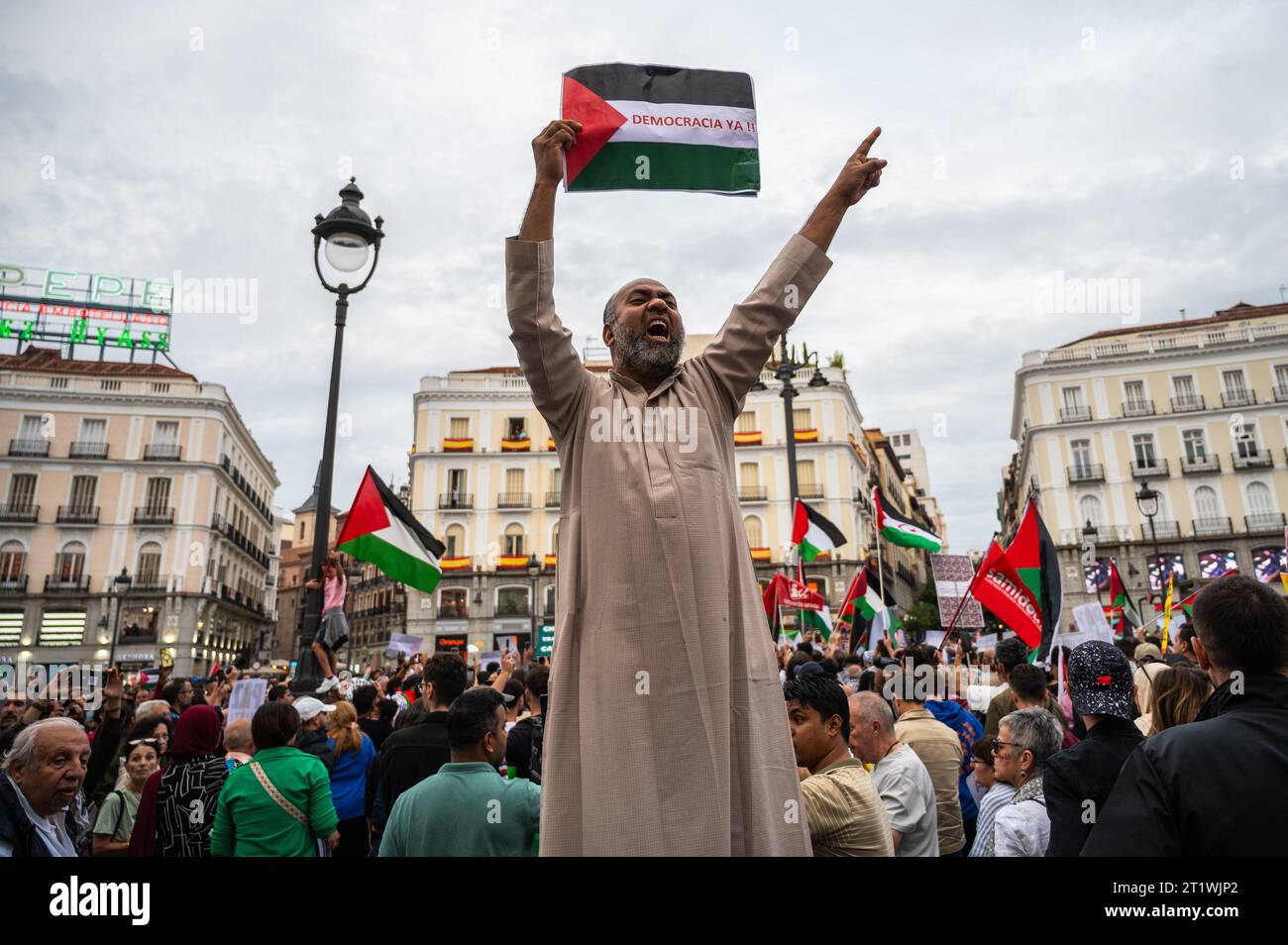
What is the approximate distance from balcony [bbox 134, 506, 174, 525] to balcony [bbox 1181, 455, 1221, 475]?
53.3 metres

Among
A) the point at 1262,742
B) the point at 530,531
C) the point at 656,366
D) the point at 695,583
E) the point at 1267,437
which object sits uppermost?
the point at 1267,437

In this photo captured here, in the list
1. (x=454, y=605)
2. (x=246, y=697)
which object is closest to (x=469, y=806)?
(x=246, y=697)

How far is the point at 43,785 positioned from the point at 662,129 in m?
3.55

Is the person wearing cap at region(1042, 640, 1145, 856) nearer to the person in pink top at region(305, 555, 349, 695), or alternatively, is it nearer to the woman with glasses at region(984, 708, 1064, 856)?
the woman with glasses at region(984, 708, 1064, 856)

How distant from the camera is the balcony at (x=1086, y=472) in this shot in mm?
43906

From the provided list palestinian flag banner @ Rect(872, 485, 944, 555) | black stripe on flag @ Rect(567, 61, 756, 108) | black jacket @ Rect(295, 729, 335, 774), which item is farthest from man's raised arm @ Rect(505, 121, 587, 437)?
palestinian flag banner @ Rect(872, 485, 944, 555)

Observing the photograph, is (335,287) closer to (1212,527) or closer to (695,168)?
(695,168)

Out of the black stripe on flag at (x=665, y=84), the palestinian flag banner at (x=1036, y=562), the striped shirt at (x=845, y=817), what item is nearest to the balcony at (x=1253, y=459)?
the palestinian flag banner at (x=1036, y=562)

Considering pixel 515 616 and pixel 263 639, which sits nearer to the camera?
pixel 515 616

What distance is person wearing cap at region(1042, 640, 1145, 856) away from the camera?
10.0ft
